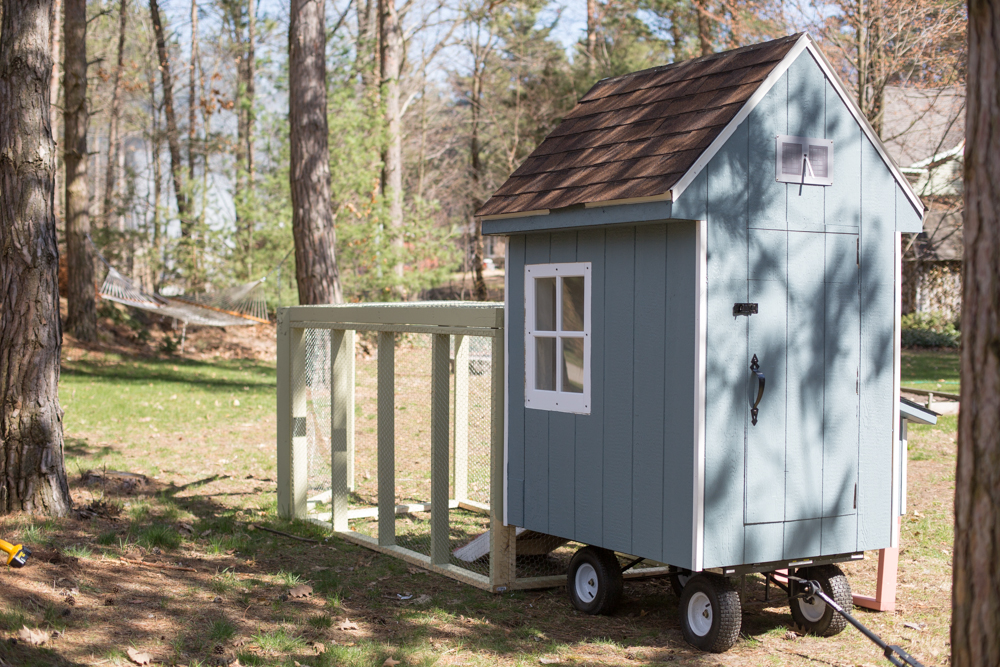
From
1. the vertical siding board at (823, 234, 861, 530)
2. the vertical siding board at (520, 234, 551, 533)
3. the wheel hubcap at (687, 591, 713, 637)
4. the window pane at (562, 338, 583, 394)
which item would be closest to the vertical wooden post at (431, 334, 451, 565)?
the vertical siding board at (520, 234, 551, 533)

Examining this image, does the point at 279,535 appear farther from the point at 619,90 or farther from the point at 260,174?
the point at 260,174

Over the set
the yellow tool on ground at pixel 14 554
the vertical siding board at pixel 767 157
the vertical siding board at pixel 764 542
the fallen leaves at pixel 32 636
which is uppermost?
the vertical siding board at pixel 767 157

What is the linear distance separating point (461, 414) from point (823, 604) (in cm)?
384

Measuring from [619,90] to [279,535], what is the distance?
3.92 m

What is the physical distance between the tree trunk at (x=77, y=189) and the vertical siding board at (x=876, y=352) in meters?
14.3

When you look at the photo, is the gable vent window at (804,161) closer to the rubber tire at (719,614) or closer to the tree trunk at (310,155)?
the rubber tire at (719,614)

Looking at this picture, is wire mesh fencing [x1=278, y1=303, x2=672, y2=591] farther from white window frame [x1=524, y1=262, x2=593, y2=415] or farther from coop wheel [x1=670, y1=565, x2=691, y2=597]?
coop wheel [x1=670, y1=565, x2=691, y2=597]

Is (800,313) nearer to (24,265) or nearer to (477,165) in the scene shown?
(24,265)

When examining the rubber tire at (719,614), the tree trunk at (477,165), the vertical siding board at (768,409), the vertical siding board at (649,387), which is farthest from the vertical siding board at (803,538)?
the tree trunk at (477,165)

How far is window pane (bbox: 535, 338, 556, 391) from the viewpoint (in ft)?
17.5

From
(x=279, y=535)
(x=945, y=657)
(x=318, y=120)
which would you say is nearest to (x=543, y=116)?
(x=318, y=120)

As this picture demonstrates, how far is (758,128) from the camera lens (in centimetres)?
471

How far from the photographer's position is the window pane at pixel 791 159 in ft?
15.6

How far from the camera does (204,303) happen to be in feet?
58.1
